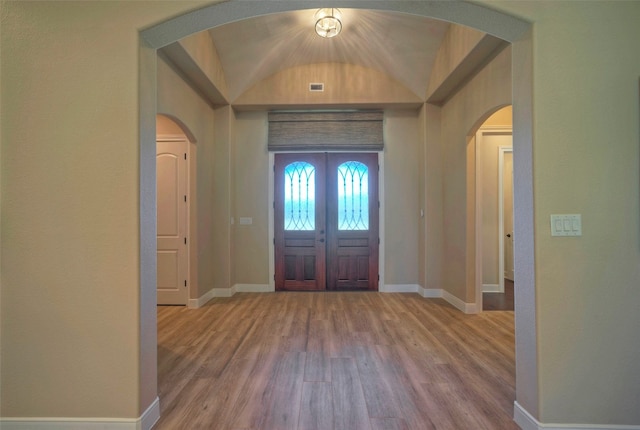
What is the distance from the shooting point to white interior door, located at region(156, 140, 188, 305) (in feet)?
14.4

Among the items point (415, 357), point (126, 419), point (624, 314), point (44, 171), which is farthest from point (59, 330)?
point (624, 314)

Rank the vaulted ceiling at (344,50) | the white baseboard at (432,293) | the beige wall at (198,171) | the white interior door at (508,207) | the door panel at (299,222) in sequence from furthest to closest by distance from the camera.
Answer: the white interior door at (508,207) → the door panel at (299,222) → the white baseboard at (432,293) → the beige wall at (198,171) → the vaulted ceiling at (344,50)

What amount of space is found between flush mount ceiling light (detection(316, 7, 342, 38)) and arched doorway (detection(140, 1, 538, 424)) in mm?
1988

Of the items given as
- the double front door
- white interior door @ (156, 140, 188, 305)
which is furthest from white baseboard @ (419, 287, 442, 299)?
white interior door @ (156, 140, 188, 305)

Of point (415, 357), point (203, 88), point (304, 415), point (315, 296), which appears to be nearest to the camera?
point (304, 415)

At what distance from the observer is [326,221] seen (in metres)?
5.16

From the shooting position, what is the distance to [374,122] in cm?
509

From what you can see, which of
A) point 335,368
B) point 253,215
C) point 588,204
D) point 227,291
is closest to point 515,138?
point 588,204

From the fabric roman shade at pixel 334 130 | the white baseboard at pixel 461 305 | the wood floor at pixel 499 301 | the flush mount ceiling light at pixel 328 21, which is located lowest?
the wood floor at pixel 499 301

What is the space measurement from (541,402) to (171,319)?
12.4 ft

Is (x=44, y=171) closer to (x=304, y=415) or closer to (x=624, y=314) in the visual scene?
(x=304, y=415)

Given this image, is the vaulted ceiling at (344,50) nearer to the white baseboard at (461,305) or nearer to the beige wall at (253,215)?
the beige wall at (253,215)

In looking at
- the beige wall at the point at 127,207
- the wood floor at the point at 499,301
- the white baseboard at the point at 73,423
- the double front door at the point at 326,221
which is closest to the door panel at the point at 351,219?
the double front door at the point at 326,221

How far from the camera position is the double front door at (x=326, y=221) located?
517 cm
